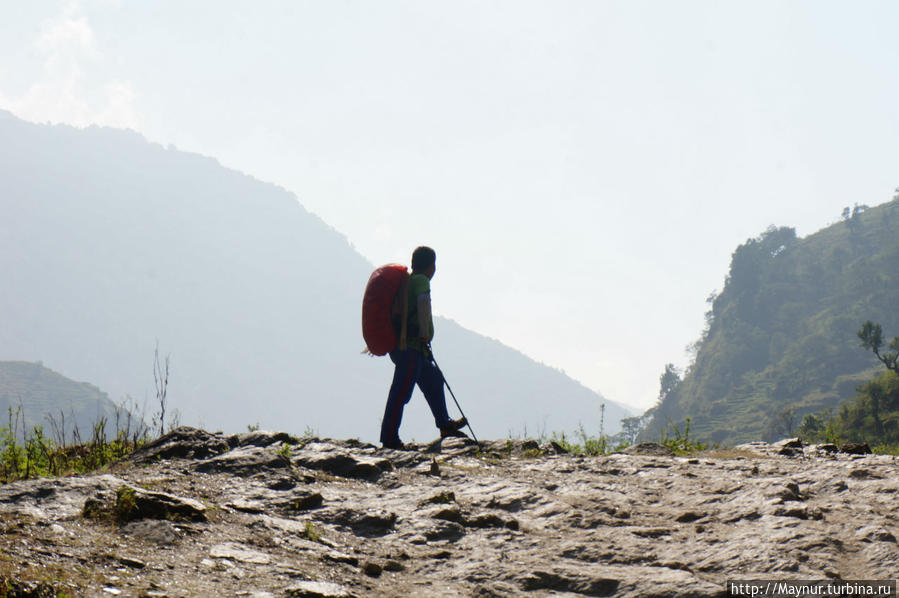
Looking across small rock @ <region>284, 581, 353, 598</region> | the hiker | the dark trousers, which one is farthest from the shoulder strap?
small rock @ <region>284, 581, 353, 598</region>

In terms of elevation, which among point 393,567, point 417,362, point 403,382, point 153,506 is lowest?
point 393,567

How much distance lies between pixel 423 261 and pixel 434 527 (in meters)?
4.32

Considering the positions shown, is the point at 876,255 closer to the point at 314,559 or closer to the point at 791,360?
the point at 791,360

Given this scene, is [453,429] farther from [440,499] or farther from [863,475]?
[863,475]

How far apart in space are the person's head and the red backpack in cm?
33

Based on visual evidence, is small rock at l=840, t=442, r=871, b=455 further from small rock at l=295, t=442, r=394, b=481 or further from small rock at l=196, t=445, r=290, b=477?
small rock at l=196, t=445, r=290, b=477

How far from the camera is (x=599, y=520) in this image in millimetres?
4645

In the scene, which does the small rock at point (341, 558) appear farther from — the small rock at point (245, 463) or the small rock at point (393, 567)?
the small rock at point (245, 463)

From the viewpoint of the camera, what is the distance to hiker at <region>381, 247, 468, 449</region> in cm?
798

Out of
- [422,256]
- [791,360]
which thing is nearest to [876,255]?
[791,360]

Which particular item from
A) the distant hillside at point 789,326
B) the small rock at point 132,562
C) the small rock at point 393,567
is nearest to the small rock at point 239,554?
the small rock at point 132,562

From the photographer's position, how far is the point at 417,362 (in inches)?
317

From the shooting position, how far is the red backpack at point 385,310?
314 inches

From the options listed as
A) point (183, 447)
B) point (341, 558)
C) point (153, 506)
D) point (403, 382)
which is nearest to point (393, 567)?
point (341, 558)
